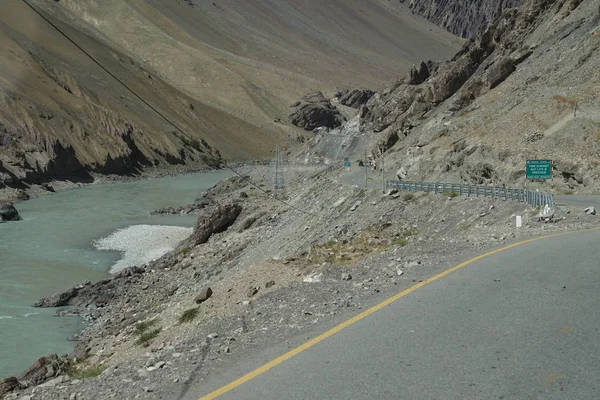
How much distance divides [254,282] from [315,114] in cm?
16829

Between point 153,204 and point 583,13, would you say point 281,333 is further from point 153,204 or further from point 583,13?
point 153,204

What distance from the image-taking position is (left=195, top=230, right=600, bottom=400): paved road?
18.5ft

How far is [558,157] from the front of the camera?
28.8 m

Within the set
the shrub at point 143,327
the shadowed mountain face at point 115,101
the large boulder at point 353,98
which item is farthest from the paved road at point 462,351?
the large boulder at point 353,98

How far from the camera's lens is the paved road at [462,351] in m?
5.64

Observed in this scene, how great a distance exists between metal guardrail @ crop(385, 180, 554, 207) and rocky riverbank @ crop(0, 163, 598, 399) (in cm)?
48

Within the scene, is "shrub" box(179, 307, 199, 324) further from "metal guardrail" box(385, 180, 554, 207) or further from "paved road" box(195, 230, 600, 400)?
"metal guardrail" box(385, 180, 554, 207)

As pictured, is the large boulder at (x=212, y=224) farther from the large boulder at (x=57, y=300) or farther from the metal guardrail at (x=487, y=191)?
the metal guardrail at (x=487, y=191)

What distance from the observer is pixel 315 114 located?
179m

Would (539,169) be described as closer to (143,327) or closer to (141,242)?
(143,327)

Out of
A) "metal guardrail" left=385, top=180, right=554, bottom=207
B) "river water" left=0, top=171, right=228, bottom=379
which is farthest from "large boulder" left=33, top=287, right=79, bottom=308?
"metal guardrail" left=385, top=180, right=554, bottom=207

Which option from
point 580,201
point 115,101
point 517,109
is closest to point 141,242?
point 517,109

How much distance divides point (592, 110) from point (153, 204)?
156ft

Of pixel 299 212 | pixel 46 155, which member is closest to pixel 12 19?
pixel 46 155
